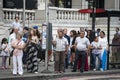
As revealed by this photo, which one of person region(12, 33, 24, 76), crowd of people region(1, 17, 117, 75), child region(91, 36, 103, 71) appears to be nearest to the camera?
person region(12, 33, 24, 76)

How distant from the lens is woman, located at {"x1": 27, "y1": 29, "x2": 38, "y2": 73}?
70.2 feet

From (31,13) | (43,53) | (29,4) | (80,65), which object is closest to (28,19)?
(31,13)

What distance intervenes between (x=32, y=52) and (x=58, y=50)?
123 cm

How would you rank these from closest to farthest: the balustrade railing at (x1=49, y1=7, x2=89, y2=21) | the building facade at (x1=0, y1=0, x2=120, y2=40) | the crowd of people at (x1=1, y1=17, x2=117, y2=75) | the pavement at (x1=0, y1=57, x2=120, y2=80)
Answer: the pavement at (x1=0, y1=57, x2=120, y2=80), the crowd of people at (x1=1, y1=17, x2=117, y2=75), the building facade at (x1=0, y1=0, x2=120, y2=40), the balustrade railing at (x1=49, y1=7, x2=89, y2=21)

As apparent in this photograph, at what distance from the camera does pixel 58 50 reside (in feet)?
71.7

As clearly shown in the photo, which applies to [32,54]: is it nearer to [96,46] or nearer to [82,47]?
[82,47]

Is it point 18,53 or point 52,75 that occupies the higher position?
point 18,53

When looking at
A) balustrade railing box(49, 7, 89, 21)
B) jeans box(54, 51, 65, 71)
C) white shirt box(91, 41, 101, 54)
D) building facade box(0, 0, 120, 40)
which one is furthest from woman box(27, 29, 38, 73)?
balustrade railing box(49, 7, 89, 21)

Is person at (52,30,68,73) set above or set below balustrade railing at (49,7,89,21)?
below

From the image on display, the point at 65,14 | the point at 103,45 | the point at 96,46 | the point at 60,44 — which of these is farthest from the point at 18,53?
the point at 65,14

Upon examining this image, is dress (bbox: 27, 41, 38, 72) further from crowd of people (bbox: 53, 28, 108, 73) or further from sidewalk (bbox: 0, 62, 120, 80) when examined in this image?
crowd of people (bbox: 53, 28, 108, 73)

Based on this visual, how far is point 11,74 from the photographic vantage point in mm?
21031

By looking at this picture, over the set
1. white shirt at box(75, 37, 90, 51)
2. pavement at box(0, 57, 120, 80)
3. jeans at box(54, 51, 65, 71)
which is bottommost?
pavement at box(0, 57, 120, 80)

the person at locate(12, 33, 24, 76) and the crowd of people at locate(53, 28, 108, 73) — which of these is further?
the crowd of people at locate(53, 28, 108, 73)
